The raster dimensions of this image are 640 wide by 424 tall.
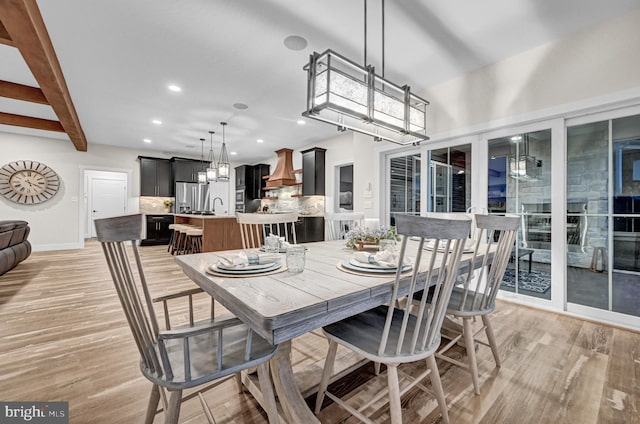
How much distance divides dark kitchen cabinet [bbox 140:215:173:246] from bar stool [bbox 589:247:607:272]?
8.25m

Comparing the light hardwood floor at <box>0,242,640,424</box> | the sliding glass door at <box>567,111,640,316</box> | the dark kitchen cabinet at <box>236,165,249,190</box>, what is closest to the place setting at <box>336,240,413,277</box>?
the light hardwood floor at <box>0,242,640,424</box>

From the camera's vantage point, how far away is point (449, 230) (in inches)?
40.8

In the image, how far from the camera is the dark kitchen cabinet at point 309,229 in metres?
6.11

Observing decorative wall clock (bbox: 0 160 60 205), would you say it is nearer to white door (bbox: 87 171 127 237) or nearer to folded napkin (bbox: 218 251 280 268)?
white door (bbox: 87 171 127 237)

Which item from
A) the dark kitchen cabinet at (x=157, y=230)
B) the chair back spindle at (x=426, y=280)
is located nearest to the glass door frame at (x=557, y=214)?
the chair back spindle at (x=426, y=280)

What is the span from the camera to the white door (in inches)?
322

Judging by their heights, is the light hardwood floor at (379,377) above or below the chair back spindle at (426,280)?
below

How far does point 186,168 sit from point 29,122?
121 inches

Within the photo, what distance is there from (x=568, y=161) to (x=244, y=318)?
3.39 meters

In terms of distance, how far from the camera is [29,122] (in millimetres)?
5102

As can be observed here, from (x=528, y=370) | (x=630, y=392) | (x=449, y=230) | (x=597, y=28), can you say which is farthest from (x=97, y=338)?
(x=597, y=28)

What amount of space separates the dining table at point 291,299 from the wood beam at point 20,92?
4301 millimetres

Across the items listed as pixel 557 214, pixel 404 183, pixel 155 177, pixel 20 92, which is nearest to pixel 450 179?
pixel 404 183

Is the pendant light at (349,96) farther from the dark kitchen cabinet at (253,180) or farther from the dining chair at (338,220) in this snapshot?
the dark kitchen cabinet at (253,180)
